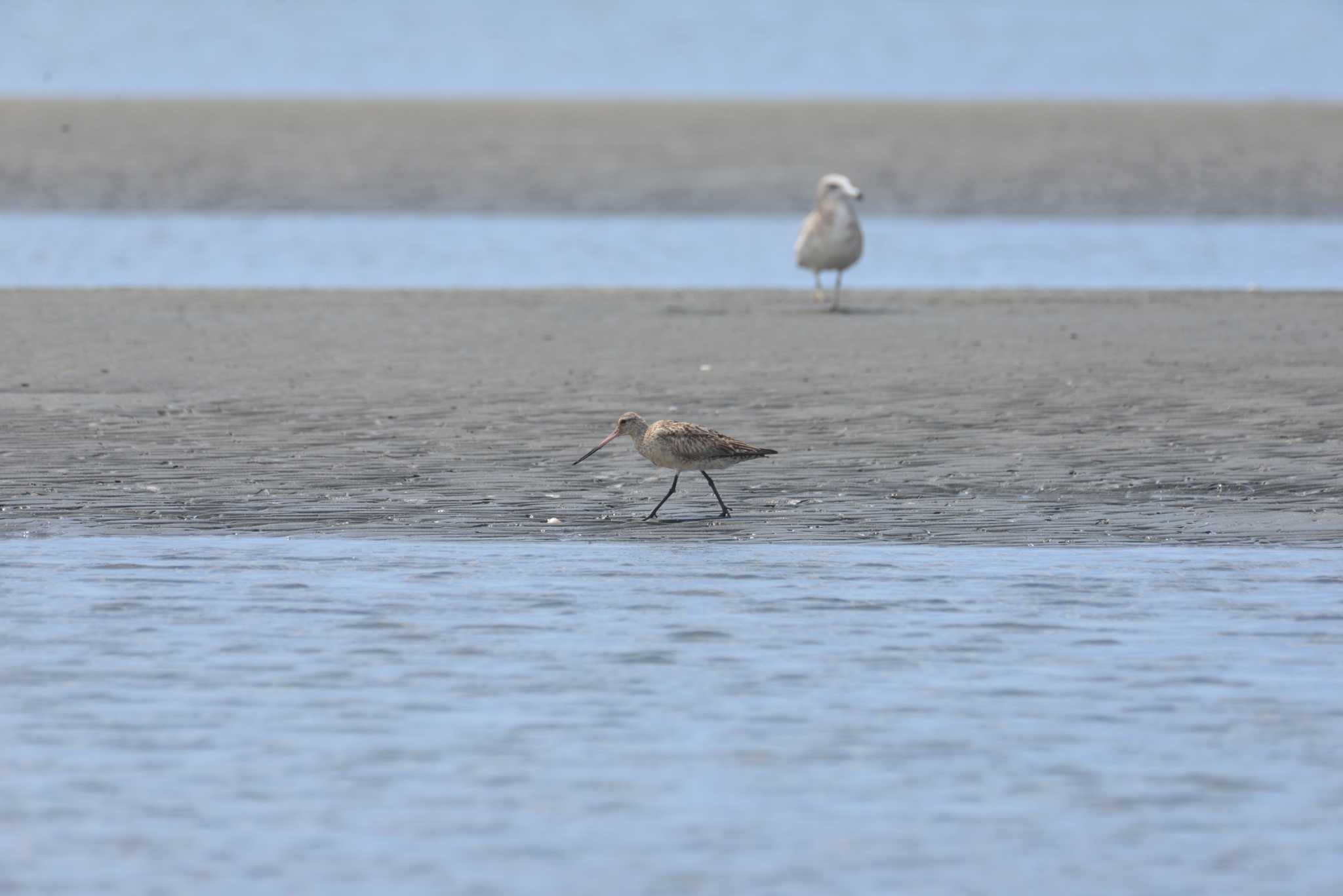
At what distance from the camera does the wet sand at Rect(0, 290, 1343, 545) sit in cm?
1165

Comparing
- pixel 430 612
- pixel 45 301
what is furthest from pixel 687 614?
pixel 45 301

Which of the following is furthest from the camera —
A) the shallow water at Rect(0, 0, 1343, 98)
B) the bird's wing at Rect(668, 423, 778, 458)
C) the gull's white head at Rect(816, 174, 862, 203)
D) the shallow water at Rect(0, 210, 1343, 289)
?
the shallow water at Rect(0, 0, 1343, 98)

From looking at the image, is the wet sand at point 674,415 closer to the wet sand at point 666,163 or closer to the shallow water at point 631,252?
the shallow water at point 631,252

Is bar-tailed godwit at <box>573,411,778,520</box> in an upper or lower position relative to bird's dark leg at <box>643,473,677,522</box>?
upper

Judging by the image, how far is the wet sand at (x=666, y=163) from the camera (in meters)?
37.5

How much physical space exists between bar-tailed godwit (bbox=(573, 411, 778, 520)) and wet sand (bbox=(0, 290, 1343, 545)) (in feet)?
0.86

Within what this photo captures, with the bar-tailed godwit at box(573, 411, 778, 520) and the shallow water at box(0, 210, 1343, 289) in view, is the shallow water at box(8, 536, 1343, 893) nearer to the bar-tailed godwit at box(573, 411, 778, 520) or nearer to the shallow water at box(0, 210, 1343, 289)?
the bar-tailed godwit at box(573, 411, 778, 520)

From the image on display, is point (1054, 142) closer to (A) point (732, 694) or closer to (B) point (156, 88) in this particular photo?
(A) point (732, 694)

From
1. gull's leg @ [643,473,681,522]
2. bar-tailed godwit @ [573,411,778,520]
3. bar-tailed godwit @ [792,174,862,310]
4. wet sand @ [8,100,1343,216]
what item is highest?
wet sand @ [8,100,1343,216]

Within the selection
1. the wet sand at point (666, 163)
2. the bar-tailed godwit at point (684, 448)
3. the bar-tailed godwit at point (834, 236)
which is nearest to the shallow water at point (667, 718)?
the bar-tailed godwit at point (684, 448)

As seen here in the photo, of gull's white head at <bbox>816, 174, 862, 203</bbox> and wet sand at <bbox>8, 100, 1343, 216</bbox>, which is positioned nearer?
gull's white head at <bbox>816, 174, 862, 203</bbox>

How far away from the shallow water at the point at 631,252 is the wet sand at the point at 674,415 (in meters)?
3.72

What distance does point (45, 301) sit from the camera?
2019 cm

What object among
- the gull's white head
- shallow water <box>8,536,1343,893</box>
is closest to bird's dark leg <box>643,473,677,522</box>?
shallow water <box>8,536,1343,893</box>
